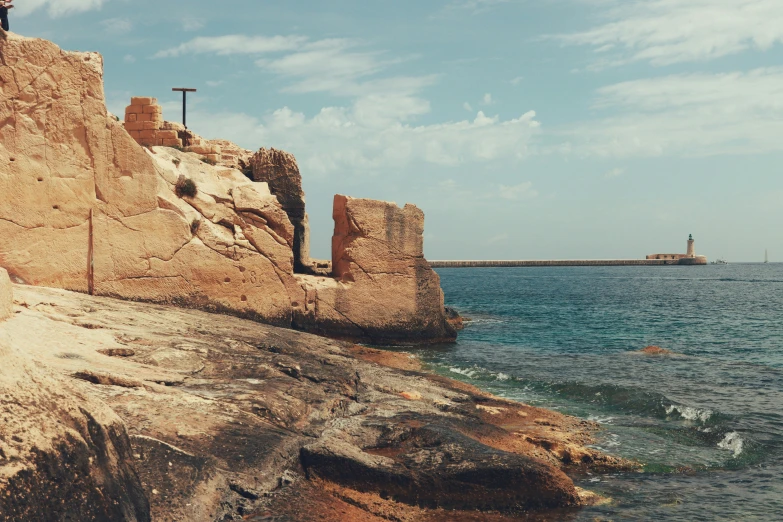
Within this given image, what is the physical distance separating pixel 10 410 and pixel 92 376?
3.46 metres

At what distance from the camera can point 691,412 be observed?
13969 millimetres

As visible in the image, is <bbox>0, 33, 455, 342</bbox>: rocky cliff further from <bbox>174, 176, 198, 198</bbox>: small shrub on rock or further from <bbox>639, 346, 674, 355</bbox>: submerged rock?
<bbox>639, 346, 674, 355</bbox>: submerged rock

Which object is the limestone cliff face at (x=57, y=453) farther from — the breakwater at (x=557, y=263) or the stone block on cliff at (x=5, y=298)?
the breakwater at (x=557, y=263)

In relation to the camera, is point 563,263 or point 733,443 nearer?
point 733,443

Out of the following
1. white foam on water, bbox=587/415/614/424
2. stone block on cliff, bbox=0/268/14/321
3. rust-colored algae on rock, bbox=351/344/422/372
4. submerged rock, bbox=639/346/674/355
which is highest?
stone block on cliff, bbox=0/268/14/321

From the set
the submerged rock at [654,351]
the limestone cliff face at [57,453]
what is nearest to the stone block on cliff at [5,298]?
the limestone cliff face at [57,453]

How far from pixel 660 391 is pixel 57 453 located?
14.3 meters

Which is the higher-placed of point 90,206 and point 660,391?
point 90,206

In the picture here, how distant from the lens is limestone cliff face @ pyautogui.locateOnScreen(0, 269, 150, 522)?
4.50 metres

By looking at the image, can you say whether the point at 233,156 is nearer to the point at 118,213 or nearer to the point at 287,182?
the point at 287,182

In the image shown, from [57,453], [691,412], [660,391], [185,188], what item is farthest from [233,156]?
[57,453]

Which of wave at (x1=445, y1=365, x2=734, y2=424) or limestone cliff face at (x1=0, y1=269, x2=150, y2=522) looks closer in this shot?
limestone cliff face at (x1=0, y1=269, x2=150, y2=522)

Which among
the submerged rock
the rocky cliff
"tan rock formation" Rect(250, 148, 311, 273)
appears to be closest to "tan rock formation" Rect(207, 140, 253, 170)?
"tan rock formation" Rect(250, 148, 311, 273)

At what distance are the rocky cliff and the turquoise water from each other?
4848mm
